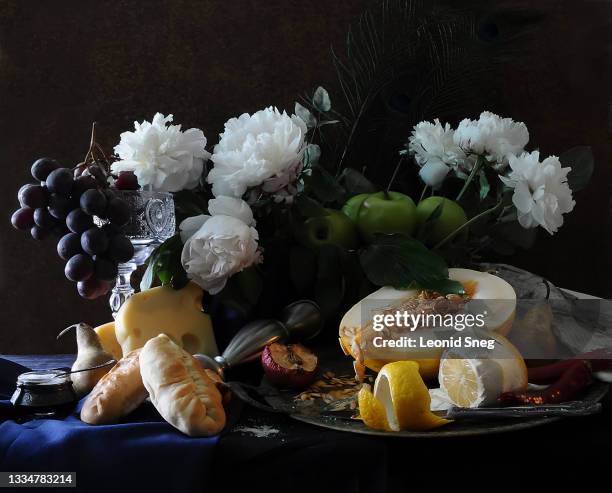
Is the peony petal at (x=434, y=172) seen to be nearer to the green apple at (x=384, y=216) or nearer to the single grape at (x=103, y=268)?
the green apple at (x=384, y=216)

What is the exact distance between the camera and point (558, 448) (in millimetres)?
564

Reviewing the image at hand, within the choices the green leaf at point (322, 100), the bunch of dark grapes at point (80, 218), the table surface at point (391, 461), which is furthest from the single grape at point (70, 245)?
the green leaf at point (322, 100)

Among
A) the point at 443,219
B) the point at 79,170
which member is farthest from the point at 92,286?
the point at 443,219

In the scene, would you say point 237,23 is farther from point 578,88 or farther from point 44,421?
point 44,421

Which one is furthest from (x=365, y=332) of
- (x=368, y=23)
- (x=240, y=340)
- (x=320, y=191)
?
(x=368, y=23)

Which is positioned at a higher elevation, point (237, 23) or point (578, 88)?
point (237, 23)

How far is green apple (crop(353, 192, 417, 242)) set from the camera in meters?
0.93

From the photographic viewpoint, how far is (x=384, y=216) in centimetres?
93

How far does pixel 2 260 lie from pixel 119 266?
65 centimetres

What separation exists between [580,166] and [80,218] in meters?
0.71

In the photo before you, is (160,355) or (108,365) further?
(108,365)

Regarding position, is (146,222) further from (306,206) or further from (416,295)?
(416,295)

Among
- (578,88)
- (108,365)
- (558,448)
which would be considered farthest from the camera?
(578,88)

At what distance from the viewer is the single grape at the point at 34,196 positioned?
0.77 meters
